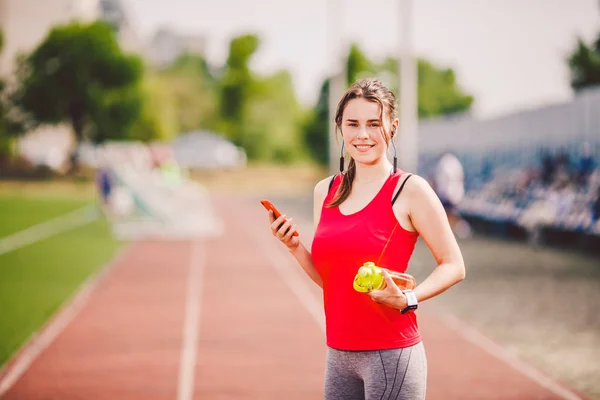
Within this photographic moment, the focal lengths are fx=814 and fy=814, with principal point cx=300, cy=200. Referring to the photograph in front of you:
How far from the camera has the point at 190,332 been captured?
916cm

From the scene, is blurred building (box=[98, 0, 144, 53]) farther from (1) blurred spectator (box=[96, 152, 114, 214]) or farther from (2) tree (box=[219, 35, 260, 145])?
(1) blurred spectator (box=[96, 152, 114, 214])

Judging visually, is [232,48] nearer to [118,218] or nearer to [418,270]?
[118,218]

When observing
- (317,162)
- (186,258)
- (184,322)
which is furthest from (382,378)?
(317,162)

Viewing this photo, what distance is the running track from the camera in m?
6.77

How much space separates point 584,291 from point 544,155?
7748 mm

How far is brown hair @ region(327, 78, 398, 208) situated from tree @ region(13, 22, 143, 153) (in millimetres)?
43502

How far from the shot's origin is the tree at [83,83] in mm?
44406

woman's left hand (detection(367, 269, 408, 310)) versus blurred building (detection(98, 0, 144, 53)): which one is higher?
blurred building (detection(98, 0, 144, 53))

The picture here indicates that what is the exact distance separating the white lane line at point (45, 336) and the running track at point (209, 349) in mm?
15

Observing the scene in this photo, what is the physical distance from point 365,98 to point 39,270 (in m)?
12.9

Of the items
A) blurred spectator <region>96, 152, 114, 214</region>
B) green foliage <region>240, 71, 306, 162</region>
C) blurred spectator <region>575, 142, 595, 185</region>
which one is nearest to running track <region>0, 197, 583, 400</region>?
blurred spectator <region>575, 142, 595, 185</region>

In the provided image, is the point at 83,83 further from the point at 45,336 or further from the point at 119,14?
the point at 119,14

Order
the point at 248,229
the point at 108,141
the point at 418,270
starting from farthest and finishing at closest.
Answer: the point at 108,141 → the point at 248,229 → the point at 418,270

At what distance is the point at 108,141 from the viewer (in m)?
51.2
